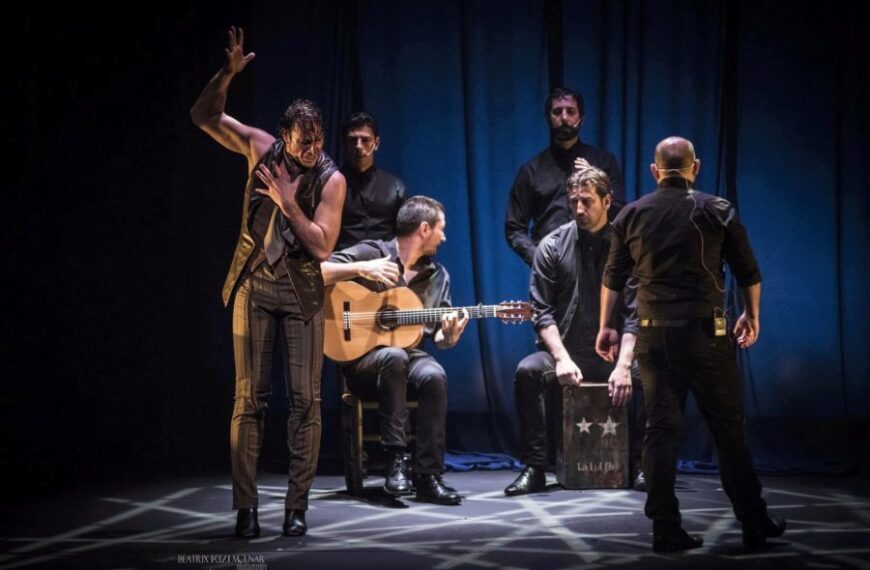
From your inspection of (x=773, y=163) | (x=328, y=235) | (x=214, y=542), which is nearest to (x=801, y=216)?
(x=773, y=163)

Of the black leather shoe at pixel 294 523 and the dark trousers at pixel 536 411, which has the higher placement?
the dark trousers at pixel 536 411

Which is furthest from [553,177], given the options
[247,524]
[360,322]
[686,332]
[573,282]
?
[247,524]

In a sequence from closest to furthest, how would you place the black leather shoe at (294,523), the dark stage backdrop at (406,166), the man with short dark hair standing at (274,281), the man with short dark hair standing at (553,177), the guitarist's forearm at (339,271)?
the man with short dark hair standing at (274,281) < the black leather shoe at (294,523) < the guitarist's forearm at (339,271) < the man with short dark hair standing at (553,177) < the dark stage backdrop at (406,166)

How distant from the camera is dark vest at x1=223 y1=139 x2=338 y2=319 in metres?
3.86

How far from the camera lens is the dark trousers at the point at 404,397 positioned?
15.5 feet

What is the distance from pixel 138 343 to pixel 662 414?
341cm

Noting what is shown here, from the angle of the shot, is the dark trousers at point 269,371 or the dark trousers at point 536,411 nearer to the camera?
the dark trousers at point 269,371

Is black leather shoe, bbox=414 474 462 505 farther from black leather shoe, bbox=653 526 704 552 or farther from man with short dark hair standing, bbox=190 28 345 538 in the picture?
black leather shoe, bbox=653 526 704 552

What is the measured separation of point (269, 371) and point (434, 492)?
1165mm

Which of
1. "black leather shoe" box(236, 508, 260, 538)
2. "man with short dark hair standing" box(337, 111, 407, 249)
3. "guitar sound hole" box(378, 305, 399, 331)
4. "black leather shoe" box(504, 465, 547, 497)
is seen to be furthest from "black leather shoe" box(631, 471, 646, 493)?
"black leather shoe" box(236, 508, 260, 538)

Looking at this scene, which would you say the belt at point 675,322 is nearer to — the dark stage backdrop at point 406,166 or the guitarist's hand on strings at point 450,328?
the guitarist's hand on strings at point 450,328

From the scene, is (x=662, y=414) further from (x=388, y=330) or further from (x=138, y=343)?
(x=138, y=343)

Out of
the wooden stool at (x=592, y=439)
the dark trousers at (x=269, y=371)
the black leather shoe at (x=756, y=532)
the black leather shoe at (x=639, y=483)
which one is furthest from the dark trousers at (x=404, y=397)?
the black leather shoe at (x=756, y=532)

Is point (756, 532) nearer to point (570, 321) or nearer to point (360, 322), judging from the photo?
point (570, 321)
